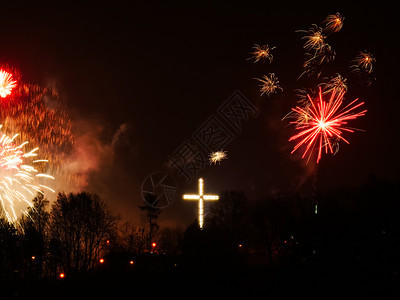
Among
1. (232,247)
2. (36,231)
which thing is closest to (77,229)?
(36,231)

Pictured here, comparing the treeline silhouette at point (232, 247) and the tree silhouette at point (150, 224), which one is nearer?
the treeline silhouette at point (232, 247)

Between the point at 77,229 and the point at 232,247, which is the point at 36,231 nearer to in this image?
the point at 77,229

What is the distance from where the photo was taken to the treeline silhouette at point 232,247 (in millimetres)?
25500

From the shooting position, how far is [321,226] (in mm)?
28969

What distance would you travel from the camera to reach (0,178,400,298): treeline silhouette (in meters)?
25.5

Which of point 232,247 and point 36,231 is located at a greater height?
point 36,231

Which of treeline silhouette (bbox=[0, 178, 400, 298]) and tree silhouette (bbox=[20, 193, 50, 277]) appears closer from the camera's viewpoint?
treeline silhouette (bbox=[0, 178, 400, 298])

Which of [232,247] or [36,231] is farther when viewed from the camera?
[36,231]

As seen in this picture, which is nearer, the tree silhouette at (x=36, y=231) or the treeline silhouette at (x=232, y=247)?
the treeline silhouette at (x=232, y=247)

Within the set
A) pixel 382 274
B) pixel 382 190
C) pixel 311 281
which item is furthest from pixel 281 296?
pixel 382 190

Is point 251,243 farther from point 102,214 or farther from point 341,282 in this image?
point 341,282

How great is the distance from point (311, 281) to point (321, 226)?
497cm

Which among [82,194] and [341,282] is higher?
[82,194]

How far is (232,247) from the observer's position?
42.8 meters
